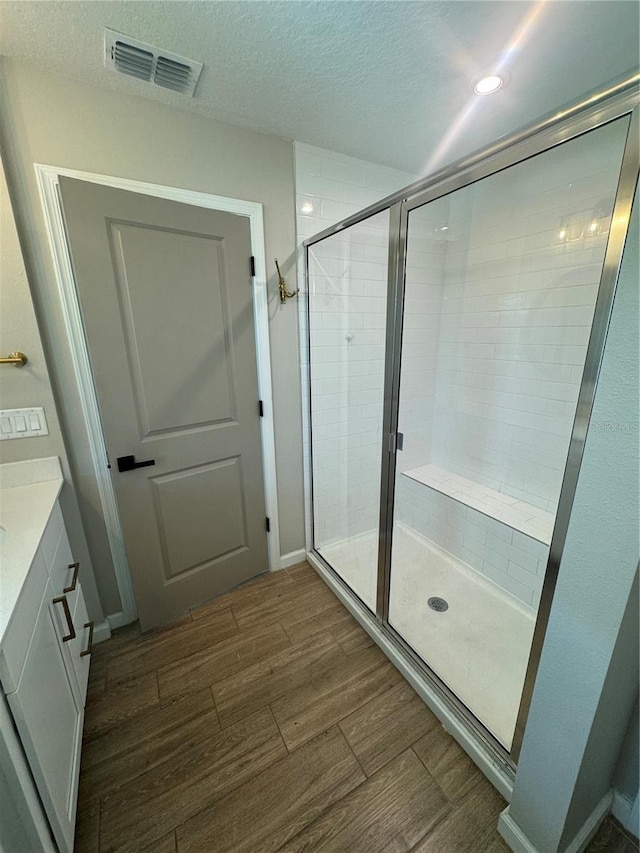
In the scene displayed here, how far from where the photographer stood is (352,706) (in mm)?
1400

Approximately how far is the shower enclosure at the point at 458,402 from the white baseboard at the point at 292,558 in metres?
0.09

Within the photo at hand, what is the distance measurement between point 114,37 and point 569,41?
1.55 m

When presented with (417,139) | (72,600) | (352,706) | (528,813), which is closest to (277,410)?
(72,600)

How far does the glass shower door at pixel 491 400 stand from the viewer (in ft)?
5.44

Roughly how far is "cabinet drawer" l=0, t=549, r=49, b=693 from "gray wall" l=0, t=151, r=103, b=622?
23.5 inches

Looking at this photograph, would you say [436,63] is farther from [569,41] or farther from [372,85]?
[569,41]

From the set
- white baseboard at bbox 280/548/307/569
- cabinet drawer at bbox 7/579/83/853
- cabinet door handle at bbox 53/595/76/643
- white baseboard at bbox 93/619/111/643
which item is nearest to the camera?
cabinet drawer at bbox 7/579/83/853

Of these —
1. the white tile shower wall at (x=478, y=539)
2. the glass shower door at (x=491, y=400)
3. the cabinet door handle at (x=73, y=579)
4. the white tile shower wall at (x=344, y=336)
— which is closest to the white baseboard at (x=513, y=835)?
the glass shower door at (x=491, y=400)

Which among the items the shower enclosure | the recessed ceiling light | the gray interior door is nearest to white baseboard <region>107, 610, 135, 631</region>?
the gray interior door

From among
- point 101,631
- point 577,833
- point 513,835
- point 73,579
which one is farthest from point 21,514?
point 577,833

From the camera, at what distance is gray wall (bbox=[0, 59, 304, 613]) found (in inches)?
49.3

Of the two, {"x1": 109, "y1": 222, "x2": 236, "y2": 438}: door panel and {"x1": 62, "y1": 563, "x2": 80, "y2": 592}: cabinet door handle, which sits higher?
{"x1": 109, "y1": 222, "x2": 236, "y2": 438}: door panel

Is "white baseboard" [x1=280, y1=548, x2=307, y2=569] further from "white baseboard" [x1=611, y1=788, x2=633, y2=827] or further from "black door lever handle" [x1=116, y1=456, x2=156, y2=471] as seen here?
"white baseboard" [x1=611, y1=788, x2=633, y2=827]

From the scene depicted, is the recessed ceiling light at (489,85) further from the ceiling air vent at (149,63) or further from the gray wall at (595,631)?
the gray wall at (595,631)
